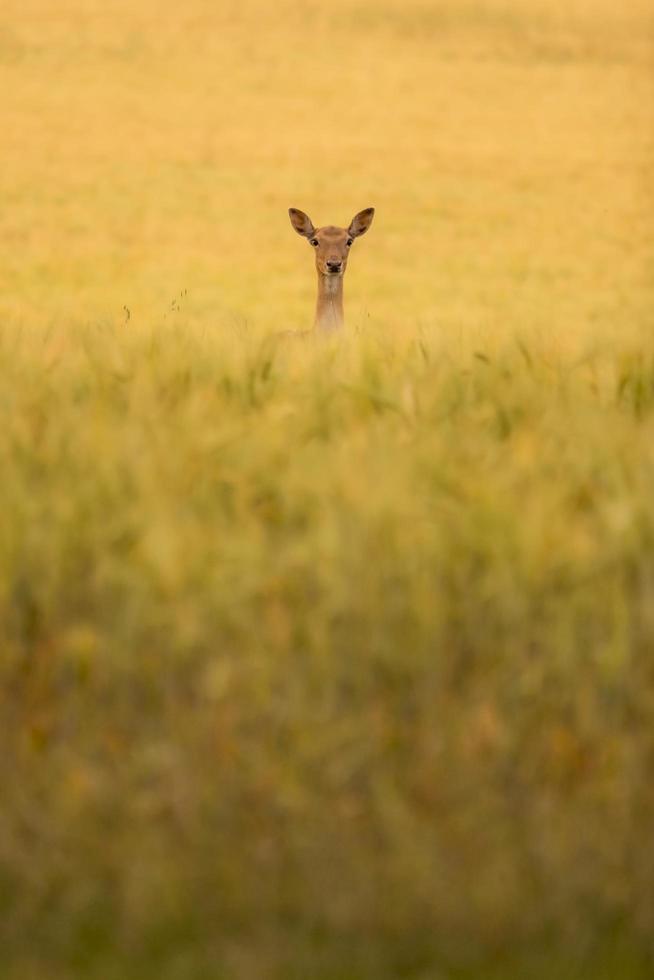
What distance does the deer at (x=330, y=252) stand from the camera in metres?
10.4

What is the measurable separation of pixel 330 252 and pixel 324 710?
7.76 metres

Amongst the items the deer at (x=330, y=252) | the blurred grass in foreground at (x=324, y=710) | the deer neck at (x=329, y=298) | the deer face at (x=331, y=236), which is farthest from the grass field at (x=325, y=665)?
the deer face at (x=331, y=236)

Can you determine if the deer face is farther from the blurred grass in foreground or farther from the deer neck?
the blurred grass in foreground

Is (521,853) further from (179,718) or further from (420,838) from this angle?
(179,718)

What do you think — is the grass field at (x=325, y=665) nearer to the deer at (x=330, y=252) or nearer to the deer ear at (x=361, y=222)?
the deer at (x=330, y=252)

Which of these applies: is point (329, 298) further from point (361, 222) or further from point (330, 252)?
point (361, 222)

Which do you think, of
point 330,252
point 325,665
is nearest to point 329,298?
point 330,252

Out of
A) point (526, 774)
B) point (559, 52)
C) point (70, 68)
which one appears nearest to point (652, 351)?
point (526, 774)

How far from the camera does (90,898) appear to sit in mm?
2969

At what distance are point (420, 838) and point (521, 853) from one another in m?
0.20

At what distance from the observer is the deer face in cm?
1059

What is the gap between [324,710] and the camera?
3166 mm

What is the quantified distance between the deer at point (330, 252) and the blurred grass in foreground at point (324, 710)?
665cm

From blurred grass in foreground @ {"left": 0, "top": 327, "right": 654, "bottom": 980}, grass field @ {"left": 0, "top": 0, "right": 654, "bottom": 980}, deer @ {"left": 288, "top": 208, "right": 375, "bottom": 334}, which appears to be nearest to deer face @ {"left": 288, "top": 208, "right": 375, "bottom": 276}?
deer @ {"left": 288, "top": 208, "right": 375, "bottom": 334}
